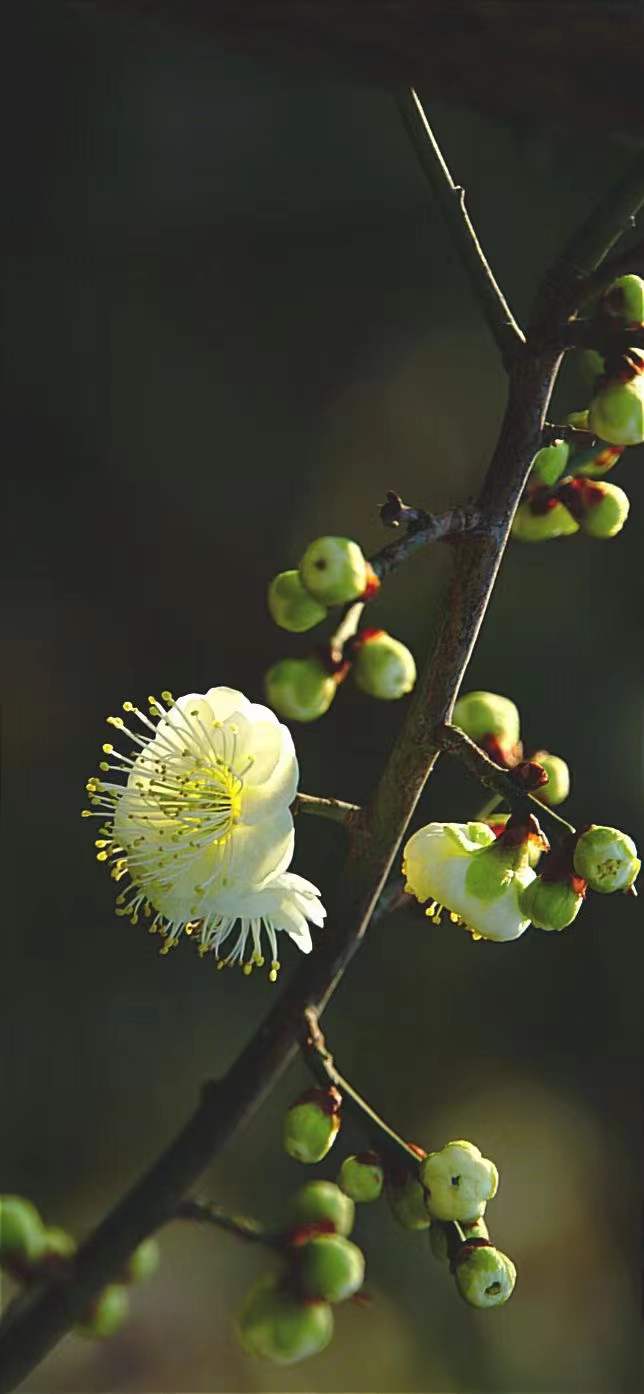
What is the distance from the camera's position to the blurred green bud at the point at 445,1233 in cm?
65

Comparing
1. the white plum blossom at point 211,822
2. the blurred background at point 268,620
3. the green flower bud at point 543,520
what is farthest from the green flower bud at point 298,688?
the blurred background at point 268,620

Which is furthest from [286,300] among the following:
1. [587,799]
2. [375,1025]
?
[375,1025]

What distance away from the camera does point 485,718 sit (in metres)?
0.73

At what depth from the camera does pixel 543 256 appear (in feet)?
7.68

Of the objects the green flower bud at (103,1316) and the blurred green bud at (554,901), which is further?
the green flower bud at (103,1316)

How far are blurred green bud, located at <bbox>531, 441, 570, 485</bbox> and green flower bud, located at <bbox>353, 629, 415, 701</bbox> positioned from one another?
104 mm

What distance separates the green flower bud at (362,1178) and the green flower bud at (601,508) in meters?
0.30

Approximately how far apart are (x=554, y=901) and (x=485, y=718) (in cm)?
16

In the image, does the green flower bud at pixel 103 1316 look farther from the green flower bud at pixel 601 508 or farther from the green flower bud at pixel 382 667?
the green flower bud at pixel 601 508

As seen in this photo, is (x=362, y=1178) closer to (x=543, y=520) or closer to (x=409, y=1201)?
(x=409, y=1201)

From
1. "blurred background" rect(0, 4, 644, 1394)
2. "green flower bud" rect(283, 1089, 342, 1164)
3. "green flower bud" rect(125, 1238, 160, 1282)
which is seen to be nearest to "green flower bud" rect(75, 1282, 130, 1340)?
"green flower bud" rect(125, 1238, 160, 1282)

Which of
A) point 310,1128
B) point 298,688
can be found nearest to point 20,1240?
point 310,1128

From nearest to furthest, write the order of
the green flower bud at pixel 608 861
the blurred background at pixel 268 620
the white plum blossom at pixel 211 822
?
the green flower bud at pixel 608 861, the white plum blossom at pixel 211 822, the blurred background at pixel 268 620

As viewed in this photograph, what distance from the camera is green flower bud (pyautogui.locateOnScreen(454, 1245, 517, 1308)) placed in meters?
0.63
